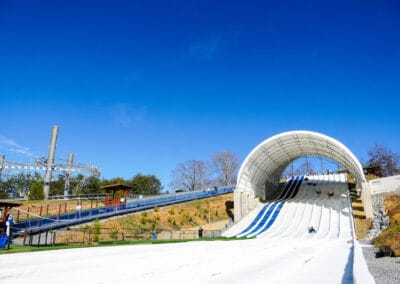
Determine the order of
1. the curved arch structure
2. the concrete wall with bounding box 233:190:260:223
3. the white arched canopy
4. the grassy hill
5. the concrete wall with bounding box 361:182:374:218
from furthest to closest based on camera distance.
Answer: the concrete wall with bounding box 233:190:260:223, the curved arch structure, the white arched canopy, the concrete wall with bounding box 361:182:374:218, the grassy hill

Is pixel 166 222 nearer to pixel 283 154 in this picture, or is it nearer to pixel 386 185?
pixel 283 154

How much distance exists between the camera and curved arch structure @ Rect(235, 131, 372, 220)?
29.9m

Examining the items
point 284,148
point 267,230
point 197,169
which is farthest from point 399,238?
point 197,169

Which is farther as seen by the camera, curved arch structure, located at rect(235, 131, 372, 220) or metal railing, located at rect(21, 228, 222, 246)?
curved arch structure, located at rect(235, 131, 372, 220)

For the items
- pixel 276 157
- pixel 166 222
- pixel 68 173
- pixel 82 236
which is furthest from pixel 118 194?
pixel 68 173

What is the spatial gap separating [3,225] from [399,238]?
14.6 meters

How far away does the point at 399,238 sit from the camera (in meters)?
9.92

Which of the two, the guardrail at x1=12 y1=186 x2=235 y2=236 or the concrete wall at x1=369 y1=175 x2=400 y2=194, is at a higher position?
the concrete wall at x1=369 y1=175 x2=400 y2=194

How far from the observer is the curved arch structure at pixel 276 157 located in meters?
29.9

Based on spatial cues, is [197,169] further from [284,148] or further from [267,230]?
[267,230]

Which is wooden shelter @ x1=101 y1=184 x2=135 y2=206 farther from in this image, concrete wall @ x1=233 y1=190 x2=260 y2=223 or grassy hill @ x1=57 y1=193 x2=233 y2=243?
concrete wall @ x1=233 y1=190 x2=260 y2=223

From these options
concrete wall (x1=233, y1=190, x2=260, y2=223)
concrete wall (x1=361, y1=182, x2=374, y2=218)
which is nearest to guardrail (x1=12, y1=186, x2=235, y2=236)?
concrete wall (x1=233, y1=190, x2=260, y2=223)

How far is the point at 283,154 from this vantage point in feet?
123

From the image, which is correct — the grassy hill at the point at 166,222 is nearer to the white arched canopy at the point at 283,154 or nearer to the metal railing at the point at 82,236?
the metal railing at the point at 82,236
